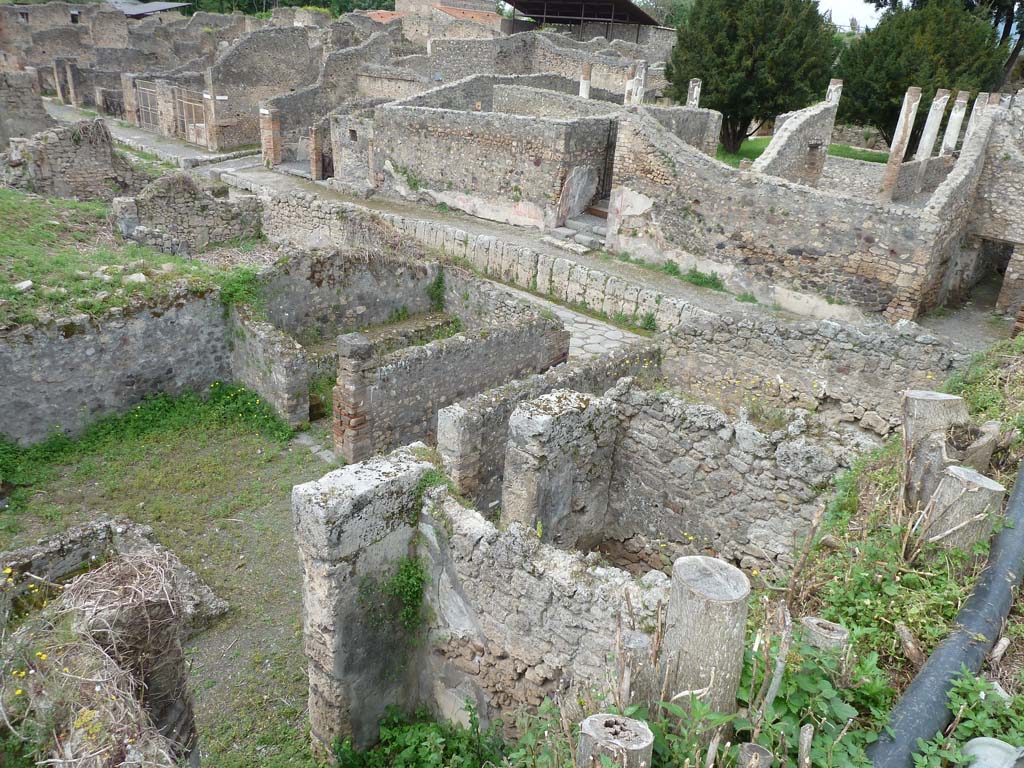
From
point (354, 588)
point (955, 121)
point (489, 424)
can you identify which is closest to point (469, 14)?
point (955, 121)

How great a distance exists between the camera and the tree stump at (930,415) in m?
4.53

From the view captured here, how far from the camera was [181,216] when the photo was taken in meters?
14.8

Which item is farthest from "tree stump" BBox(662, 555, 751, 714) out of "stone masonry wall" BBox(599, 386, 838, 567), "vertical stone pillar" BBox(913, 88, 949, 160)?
"vertical stone pillar" BBox(913, 88, 949, 160)

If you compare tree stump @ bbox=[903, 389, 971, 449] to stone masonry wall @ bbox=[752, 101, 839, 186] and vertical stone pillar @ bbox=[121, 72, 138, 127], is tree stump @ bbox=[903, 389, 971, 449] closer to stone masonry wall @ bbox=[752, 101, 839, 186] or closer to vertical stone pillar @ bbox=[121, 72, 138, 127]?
stone masonry wall @ bbox=[752, 101, 839, 186]

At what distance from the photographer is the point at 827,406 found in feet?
26.3

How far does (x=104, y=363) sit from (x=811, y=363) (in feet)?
27.4

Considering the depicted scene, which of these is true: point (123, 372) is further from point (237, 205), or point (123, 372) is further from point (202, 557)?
point (237, 205)

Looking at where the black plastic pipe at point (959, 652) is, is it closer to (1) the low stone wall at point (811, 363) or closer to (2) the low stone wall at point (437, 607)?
(2) the low stone wall at point (437, 607)

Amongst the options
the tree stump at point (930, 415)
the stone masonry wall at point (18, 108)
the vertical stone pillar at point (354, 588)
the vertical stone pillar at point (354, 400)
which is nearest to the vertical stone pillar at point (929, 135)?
the vertical stone pillar at point (354, 400)

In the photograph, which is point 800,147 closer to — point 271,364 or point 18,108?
point 271,364

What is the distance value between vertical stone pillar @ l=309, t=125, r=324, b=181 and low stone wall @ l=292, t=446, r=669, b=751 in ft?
65.0

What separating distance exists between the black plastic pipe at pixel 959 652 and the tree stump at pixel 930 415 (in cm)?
65

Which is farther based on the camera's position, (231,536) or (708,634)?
(231,536)

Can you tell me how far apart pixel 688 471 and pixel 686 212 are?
10368 mm
